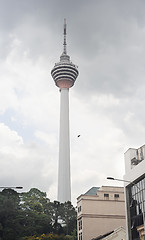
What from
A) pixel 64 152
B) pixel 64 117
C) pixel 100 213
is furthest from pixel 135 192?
pixel 64 117

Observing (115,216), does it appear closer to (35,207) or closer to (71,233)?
(71,233)

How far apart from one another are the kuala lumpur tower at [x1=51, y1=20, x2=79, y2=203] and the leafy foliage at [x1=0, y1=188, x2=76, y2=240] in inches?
1413

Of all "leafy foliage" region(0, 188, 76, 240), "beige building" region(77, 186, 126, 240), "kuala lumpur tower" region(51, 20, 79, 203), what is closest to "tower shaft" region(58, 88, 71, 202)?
"kuala lumpur tower" region(51, 20, 79, 203)

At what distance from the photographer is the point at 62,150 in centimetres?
14688

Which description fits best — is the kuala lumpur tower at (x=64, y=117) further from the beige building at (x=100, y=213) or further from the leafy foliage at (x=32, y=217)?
the beige building at (x=100, y=213)

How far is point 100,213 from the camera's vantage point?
74125 mm

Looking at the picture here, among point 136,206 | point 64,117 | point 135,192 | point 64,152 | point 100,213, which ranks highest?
point 64,117

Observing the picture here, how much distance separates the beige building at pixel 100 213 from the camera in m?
72.8

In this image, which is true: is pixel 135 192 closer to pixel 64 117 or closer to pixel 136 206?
pixel 136 206

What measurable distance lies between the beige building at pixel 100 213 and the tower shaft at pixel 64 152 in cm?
6329

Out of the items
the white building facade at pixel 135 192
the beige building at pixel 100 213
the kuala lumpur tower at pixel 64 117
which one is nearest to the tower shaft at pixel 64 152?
the kuala lumpur tower at pixel 64 117

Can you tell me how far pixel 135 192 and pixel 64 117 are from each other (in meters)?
105

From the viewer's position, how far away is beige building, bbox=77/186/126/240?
2867 inches

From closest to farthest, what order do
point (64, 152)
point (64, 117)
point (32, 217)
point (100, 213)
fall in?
1. point (100, 213)
2. point (32, 217)
3. point (64, 152)
4. point (64, 117)
